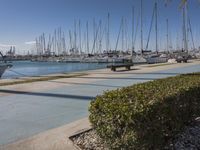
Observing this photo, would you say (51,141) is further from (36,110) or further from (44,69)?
(44,69)

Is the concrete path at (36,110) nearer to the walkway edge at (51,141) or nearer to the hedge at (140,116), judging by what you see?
the walkway edge at (51,141)

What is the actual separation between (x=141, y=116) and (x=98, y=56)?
2741 inches

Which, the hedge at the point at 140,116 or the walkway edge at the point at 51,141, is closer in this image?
the hedge at the point at 140,116

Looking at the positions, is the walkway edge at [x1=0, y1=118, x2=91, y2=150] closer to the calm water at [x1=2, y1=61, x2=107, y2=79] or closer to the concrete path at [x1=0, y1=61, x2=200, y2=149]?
the concrete path at [x1=0, y1=61, x2=200, y2=149]

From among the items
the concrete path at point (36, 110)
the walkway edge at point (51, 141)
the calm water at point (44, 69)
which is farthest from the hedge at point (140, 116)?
the calm water at point (44, 69)

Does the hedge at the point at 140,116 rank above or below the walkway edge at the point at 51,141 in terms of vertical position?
above

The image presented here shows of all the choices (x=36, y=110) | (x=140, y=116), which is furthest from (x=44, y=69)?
(x=140, y=116)

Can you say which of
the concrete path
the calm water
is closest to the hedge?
the concrete path

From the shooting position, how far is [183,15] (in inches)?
2008

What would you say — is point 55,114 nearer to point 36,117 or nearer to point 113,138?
point 36,117

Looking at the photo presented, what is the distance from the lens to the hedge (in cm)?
461

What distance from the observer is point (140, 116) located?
4625mm

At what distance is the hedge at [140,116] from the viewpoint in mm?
4613

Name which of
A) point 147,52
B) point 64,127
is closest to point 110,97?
point 64,127
